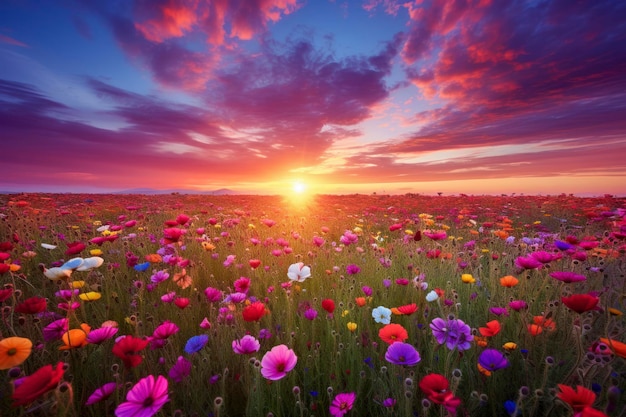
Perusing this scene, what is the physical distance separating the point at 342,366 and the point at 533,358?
120 cm

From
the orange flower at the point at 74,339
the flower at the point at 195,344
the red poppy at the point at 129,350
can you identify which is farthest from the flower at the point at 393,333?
the orange flower at the point at 74,339

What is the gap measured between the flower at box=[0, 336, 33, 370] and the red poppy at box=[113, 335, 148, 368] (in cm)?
34

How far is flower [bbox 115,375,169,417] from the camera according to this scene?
1.06 m

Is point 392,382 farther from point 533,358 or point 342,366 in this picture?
point 533,358

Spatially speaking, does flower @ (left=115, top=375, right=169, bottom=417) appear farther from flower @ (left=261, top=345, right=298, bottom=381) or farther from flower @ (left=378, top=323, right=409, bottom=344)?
flower @ (left=378, top=323, right=409, bottom=344)

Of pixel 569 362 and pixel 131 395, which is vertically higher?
pixel 131 395

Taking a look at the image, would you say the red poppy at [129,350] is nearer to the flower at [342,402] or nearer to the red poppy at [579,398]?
the flower at [342,402]

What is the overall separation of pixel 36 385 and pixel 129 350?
33 centimetres

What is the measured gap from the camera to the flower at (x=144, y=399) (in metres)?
1.06

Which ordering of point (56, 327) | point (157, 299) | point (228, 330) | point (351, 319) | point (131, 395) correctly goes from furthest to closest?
point (157, 299) → point (351, 319) → point (228, 330) → point (56, 327) → point (131, 395)

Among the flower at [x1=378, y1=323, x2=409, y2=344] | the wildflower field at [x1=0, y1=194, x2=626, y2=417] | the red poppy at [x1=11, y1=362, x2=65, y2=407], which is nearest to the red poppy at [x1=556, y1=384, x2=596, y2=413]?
the wildflower field at [x1=0, y1=194, x2=626, y2=417]

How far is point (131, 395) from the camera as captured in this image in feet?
3.62

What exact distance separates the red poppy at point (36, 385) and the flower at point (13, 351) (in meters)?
0.30

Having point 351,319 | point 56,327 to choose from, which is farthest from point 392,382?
point 56,327
